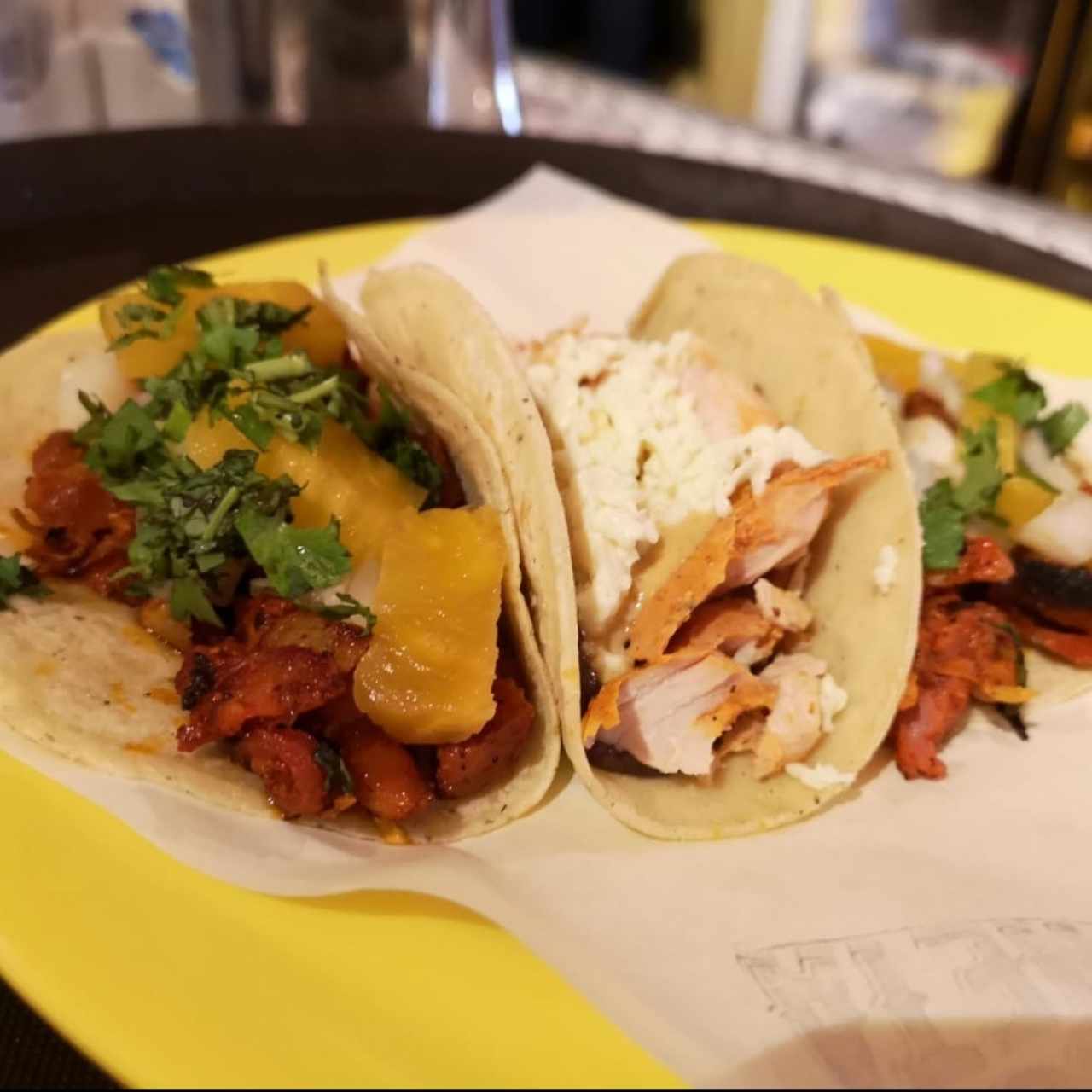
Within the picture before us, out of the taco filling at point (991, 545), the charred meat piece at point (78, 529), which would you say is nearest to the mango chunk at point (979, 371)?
the taco filling at point (991, 545)

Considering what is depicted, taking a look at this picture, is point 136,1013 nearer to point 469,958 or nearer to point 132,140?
point 469,958

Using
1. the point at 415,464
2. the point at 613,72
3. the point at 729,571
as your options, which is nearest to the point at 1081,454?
the point at 729,571

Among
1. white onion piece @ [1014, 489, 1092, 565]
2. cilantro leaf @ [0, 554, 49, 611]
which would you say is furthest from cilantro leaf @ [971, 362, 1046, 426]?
cilantro leaf @ [0, 554, 49, 611]

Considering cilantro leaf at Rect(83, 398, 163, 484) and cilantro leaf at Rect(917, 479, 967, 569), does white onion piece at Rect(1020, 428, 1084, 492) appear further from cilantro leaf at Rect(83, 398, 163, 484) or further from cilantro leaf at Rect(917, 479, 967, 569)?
cilantro leaf at Rect(83, 398, 163, 484)

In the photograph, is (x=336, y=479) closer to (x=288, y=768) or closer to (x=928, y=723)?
(x=288, y=768)

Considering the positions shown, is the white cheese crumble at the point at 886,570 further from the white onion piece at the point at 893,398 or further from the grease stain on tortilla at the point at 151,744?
the grease stain on tortilla at the point at 151,744

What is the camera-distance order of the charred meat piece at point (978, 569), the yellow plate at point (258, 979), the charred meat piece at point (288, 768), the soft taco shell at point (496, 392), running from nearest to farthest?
the yellow plate at point (258, 979), the charred meat piece at point (288, 768), the soft taco shell at point (496, 392), the charred meat piece at point (978, 569)
